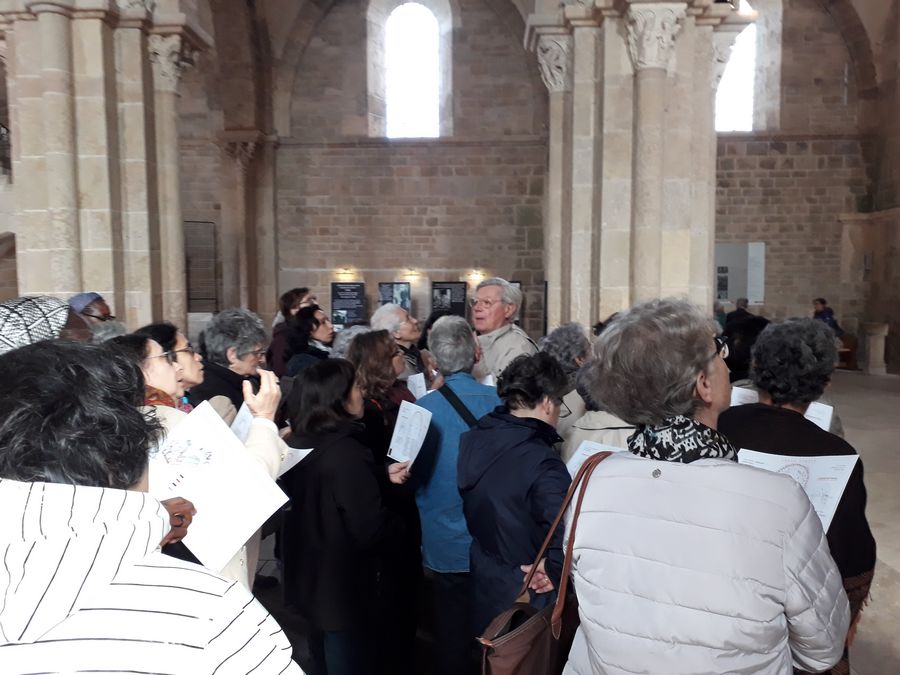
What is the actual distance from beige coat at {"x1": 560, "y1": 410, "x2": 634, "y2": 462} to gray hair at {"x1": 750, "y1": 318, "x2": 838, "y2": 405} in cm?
46

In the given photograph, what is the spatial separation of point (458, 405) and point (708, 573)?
5.58 ft

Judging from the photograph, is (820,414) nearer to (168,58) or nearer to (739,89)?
(168,58)

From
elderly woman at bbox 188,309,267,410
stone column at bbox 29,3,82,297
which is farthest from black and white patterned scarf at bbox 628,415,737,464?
stone column at bbox 29,3,82,297

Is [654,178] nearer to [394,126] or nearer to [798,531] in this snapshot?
[798,531]

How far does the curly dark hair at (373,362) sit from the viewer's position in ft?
10.2

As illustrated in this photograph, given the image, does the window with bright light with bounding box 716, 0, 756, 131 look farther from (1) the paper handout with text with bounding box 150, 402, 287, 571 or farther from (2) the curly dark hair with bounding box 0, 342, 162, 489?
(2) the curly dark hair with bounding box 0, 342, 162, 489

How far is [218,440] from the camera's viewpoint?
1661 millimetres

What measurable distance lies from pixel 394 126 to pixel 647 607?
1428 cm

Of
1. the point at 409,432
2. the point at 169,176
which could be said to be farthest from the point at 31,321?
the point at 169,176

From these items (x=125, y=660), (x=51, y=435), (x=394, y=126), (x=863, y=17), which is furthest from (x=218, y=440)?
(x=863, y=17)

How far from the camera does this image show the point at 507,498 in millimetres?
2088

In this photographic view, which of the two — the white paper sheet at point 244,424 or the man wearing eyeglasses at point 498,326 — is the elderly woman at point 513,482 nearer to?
the white paper sheet at point 244,424

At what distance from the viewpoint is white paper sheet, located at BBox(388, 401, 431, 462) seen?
2.59 metres

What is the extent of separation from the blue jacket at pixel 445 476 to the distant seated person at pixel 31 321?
1.42 meters
